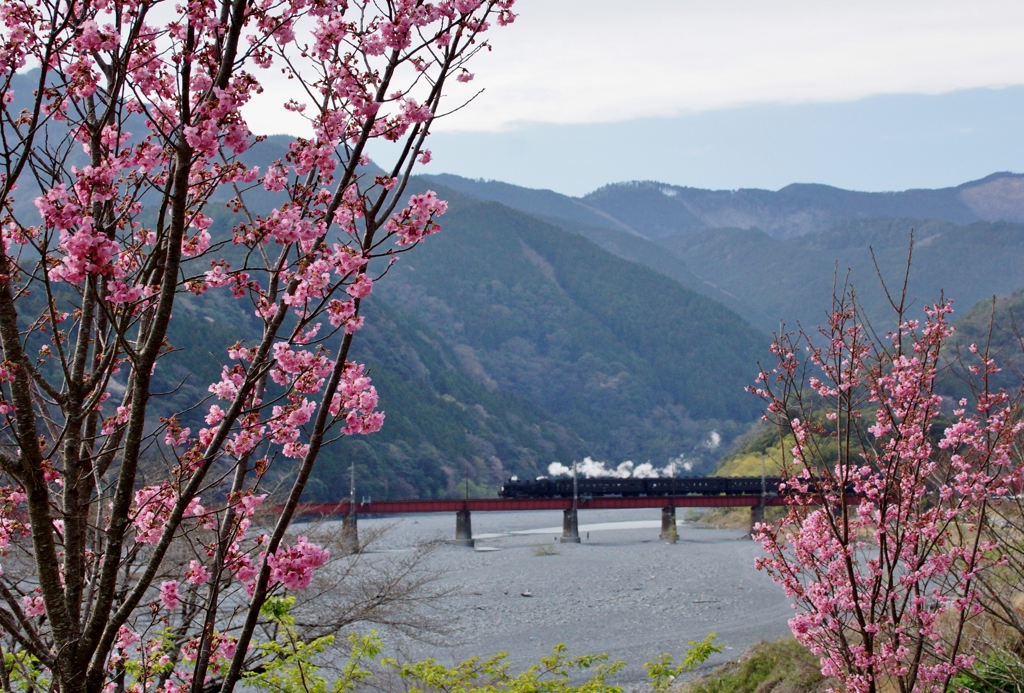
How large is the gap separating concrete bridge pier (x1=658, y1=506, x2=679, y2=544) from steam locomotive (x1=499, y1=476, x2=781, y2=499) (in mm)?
1515

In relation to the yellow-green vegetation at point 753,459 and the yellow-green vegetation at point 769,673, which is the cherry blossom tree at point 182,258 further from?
the yellow-green vegetation at point 753,459

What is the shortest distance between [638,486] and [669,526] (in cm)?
386

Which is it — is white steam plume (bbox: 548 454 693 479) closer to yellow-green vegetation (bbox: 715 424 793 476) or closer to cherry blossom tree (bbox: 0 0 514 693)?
yellow-green vegetation (bbox: 715 424 793 476)

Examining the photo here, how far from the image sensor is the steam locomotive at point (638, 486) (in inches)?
2148

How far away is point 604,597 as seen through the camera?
1328 inches

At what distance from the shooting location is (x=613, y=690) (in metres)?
8.58

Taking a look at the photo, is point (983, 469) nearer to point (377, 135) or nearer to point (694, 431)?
point (377, 135)

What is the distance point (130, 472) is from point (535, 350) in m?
149

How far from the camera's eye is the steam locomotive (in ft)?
179

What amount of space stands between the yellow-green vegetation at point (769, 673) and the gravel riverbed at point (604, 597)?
7.09 feet

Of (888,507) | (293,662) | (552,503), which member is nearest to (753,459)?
(552,503)

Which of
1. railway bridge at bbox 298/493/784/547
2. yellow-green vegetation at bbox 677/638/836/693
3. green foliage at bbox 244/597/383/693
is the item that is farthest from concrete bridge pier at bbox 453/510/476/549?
green foliage at bbox 244/597/383/693

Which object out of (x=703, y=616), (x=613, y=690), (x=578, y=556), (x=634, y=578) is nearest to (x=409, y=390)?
(x=578, y=556)

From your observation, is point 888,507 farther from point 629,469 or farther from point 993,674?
point 629,469
